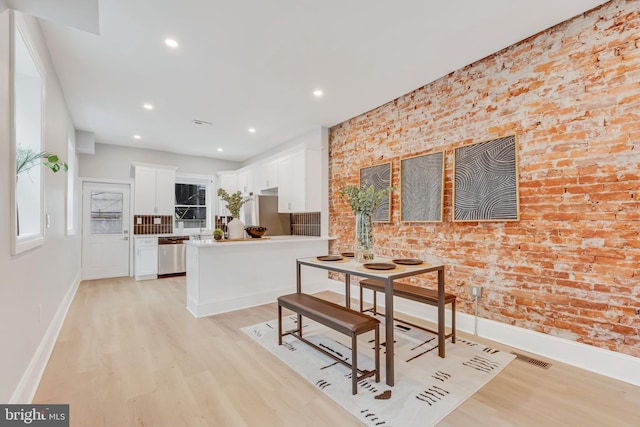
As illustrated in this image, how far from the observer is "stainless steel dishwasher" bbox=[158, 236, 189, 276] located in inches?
239

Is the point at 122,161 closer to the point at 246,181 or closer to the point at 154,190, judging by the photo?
the point at 154,190

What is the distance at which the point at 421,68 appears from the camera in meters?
3.15

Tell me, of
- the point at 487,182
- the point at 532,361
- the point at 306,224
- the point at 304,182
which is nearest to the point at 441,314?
the point at 532,361

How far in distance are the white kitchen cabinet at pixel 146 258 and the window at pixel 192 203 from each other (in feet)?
2.84

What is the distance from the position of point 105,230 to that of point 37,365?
468cm

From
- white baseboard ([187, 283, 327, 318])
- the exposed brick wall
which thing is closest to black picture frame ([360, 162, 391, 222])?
the exposed brick wall

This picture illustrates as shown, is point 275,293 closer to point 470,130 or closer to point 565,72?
point 470,130

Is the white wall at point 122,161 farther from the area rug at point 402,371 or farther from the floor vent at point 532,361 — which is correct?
the floor vent at point 532,361

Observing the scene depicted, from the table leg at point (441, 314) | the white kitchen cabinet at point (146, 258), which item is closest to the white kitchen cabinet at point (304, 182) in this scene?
the table leg at point (441, 314)

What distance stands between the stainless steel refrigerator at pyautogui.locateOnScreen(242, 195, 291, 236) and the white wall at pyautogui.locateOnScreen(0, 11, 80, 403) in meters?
2.81

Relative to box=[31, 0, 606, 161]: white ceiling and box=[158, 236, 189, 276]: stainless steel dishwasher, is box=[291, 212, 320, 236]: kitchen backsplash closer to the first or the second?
box=[31, 0, 606, 161]: white ceiling

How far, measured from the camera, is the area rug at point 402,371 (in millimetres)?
1852

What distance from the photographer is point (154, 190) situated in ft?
20.6

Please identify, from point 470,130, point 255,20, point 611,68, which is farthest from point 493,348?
point 255,20
